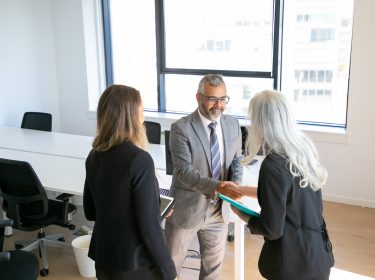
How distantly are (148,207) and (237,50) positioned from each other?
3880 millimetres

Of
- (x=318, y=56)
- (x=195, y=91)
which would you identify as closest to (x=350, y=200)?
(x=318, y=56)

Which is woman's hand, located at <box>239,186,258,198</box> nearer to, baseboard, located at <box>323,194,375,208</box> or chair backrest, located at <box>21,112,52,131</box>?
baseboard, located at <box>323,194,375,208</box>

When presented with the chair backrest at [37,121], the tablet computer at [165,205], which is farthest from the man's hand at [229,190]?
the chair backrest at [37,121]

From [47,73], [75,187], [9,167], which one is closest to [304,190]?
[75,187]

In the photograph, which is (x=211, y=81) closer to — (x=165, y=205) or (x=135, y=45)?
(x=165, y=205)

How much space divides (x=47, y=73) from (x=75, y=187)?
3167 millimetres

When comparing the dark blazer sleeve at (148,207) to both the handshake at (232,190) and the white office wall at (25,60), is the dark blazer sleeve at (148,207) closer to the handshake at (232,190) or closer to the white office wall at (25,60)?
the handshake at (232,190)

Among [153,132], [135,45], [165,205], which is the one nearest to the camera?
[165,205]

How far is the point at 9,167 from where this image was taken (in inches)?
128

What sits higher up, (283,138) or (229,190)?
(283,138)

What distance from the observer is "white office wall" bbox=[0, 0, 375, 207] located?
14.4 feet

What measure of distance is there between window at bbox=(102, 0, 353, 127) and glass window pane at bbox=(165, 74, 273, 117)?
0.5 inches

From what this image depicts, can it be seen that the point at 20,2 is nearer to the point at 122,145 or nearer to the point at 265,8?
the point at 265,8

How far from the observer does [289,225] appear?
1856 millimetres
